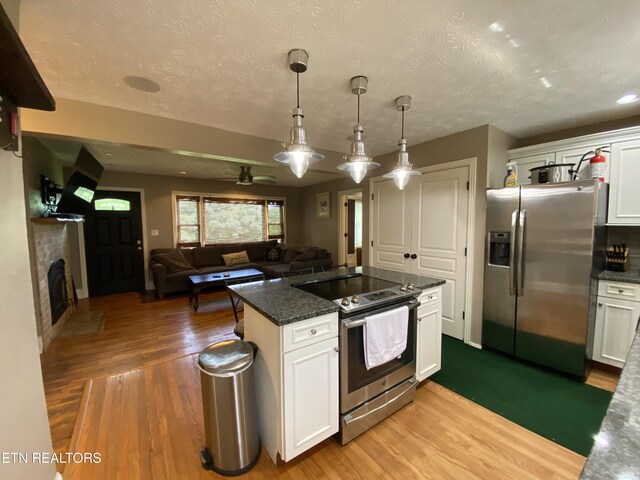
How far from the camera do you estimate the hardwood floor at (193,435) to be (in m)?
1.48

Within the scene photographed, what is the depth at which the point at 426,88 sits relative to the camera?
196 cm

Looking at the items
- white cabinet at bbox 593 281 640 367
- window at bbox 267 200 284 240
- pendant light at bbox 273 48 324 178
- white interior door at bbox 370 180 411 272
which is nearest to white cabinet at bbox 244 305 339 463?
pendant light at bbox 273 48 324 178

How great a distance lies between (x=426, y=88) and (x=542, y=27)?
2.29ft

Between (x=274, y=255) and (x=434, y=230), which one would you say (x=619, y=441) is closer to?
(x=434, y=230)

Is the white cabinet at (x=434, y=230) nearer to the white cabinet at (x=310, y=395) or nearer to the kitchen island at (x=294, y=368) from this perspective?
the kitchen island at (x=294, y=368)

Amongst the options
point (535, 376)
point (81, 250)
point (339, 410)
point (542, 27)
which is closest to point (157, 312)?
point (81, 250)

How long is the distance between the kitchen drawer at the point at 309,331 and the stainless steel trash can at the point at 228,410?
31cm

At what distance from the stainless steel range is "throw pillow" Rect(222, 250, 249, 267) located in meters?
4.12

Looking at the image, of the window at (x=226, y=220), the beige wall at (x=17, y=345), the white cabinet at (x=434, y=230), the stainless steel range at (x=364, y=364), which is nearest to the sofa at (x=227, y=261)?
the window at (x=226, y=220)

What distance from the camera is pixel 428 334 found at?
6.97 ft

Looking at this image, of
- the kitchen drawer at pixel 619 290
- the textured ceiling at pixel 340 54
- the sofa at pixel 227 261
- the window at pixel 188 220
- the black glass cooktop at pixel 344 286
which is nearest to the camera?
the textured ceiling at pixel 340 54

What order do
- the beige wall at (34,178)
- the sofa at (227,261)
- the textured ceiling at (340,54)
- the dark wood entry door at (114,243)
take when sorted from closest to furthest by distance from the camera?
1. the textured ceiling at (340,54)
2. the beige wall at (34,178)
3. the sofa at (227,261)
4. the dark wood entry door at (114,243)

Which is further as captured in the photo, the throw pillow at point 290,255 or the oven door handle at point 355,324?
the throw pillow at point 290,255

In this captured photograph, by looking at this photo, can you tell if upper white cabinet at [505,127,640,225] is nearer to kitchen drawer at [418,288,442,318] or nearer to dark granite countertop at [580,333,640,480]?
kitchen drawer at [418,288,442,318]
